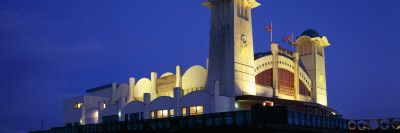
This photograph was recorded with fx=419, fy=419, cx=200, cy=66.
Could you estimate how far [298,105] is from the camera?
70188mm

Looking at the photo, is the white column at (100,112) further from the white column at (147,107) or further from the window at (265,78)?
the window at (265,78)

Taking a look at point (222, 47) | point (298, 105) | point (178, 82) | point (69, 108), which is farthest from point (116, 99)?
point (298, 105)

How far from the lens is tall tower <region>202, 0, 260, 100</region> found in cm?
6469

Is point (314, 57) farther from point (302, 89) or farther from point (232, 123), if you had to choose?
point (232, 123)

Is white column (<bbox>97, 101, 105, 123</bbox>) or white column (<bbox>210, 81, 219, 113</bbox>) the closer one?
white column (<bbox>210, 81, 219, 113</bbox>)

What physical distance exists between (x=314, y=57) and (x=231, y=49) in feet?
90.9

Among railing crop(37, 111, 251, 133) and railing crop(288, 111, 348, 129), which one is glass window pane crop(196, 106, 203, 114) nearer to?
railing crop(37, 111, 251, 133)

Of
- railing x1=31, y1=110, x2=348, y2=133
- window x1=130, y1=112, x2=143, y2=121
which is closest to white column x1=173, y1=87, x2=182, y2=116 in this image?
window x1=130, y1=112, x2=143, y2=121

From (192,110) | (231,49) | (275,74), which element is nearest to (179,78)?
(192,110)

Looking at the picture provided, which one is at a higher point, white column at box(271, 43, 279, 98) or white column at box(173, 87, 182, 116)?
white column at box(271, 43, 279, 98)

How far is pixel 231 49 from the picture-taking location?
215 feet

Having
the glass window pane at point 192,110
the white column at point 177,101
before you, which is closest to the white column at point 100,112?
the white column at point 177,101

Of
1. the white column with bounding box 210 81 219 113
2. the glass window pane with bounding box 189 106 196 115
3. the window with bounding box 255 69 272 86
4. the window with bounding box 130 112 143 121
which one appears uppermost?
the window with bounding box 255 69 272 86

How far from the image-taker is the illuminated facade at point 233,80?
64.1m
